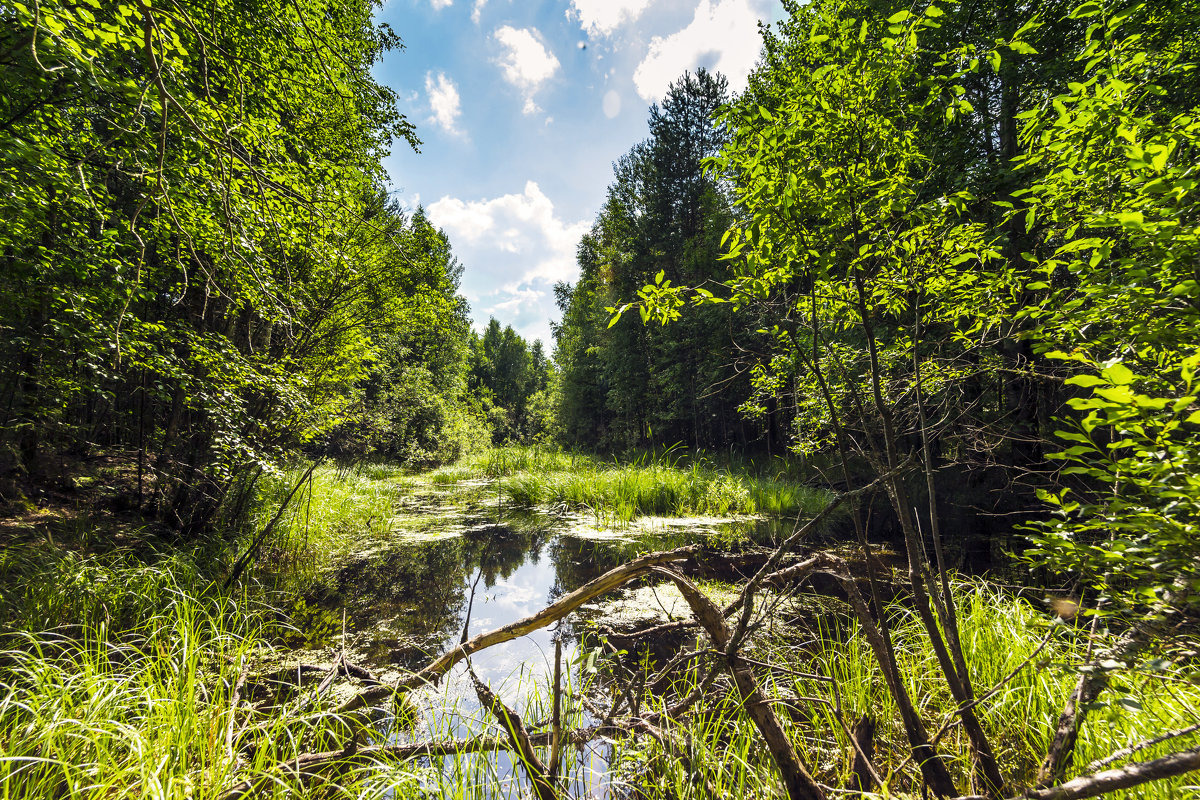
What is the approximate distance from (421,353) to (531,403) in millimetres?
13160

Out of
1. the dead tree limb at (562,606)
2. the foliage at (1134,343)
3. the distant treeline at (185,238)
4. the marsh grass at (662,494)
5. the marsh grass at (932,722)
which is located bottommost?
the marsh grass at (932,722)

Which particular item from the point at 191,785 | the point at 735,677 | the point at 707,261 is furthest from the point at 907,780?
the point at 707,261

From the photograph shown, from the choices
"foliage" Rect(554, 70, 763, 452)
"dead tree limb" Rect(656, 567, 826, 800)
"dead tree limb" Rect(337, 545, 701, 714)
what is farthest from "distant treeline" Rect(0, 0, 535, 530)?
"foliage" Rect(554, 70, 763, 452)

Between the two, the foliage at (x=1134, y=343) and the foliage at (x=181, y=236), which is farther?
the foliage at (x=181, y=236)

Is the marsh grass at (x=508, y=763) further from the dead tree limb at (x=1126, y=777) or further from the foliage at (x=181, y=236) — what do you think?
the foliage at (x=181, y=236)

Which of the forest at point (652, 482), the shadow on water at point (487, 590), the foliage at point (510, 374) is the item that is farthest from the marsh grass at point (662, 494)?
the foliage at point (510, 374)

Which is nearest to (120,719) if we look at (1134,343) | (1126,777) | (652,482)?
(1126,777)

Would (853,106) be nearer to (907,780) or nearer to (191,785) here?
(907,780)

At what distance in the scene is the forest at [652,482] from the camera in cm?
147

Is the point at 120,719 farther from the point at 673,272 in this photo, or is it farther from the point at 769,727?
the point at 673,272

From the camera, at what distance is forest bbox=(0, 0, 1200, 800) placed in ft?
4.82

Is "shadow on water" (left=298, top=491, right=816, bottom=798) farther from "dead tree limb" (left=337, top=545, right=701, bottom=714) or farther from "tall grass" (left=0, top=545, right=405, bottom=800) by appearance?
"tall grass" (left=0, top=545, right=405, bottom=800)

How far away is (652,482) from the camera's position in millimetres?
8016

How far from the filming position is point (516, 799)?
188 centimetres
